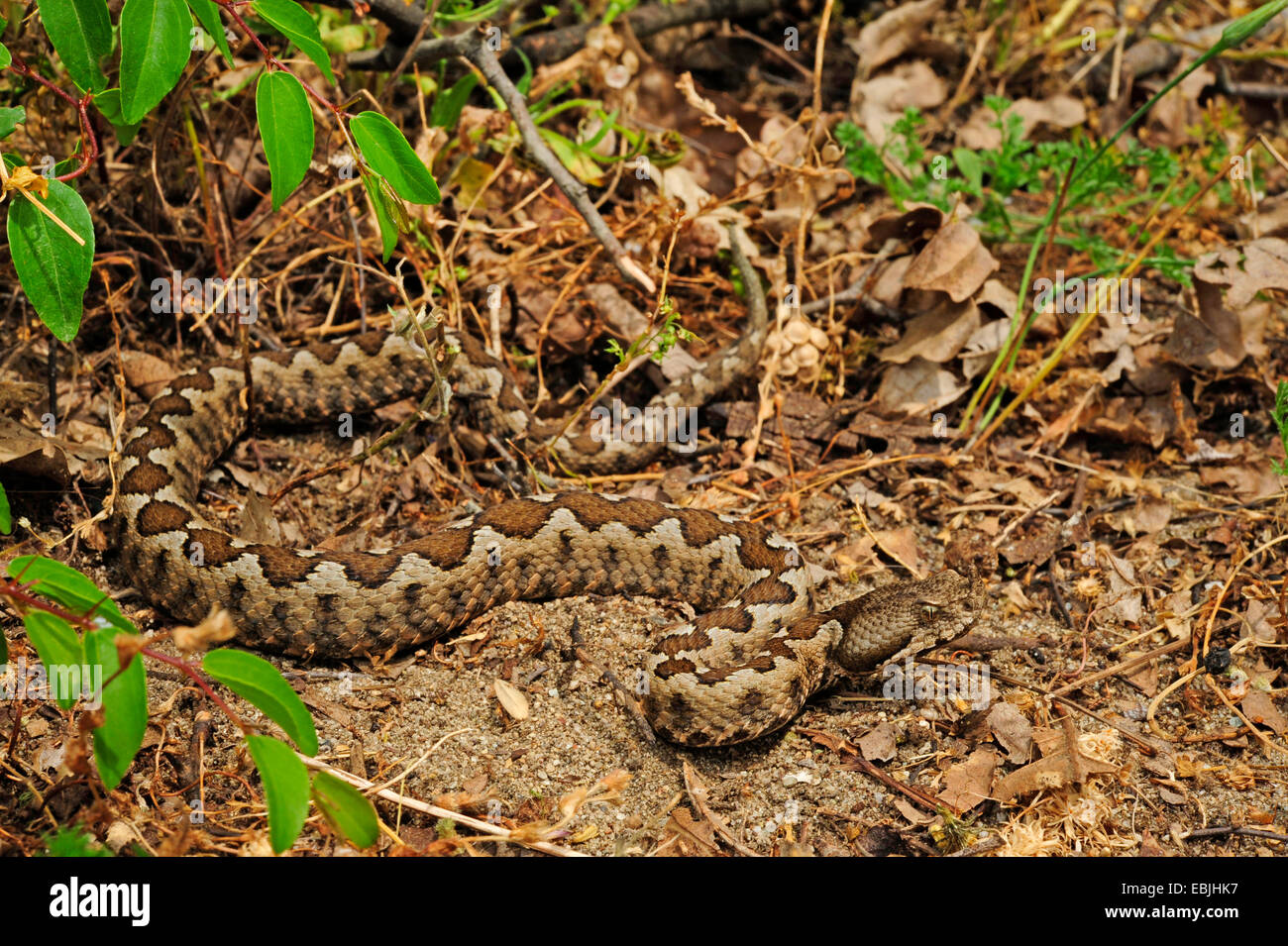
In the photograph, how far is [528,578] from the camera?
205 inches

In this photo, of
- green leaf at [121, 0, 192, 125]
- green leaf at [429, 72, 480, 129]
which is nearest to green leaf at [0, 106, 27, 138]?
green leaf at [121, 0, 192, 125]

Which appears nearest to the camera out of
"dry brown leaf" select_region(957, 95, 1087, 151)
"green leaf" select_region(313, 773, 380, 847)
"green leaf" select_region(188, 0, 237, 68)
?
"green leaf" select_region(313, 773, 380, 847)

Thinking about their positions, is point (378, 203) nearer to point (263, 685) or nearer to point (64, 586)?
point (64, 586)

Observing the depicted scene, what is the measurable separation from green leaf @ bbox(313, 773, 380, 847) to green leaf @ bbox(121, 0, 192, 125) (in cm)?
205

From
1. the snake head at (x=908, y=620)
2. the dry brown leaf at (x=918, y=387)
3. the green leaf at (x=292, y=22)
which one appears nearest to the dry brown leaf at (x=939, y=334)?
the dry brown leaf at (x=918, y=387)

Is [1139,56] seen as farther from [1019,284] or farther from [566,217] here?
[566,217]

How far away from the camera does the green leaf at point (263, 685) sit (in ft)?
8.46

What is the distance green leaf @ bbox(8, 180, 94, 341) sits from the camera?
3328 millimetres

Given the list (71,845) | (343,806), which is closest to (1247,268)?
(343,806)

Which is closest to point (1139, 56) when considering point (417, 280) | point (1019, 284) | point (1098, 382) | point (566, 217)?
point (1019, 284)

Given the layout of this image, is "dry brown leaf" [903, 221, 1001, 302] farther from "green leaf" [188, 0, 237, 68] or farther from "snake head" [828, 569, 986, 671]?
"green leaf" [188, 0, 237, 68]

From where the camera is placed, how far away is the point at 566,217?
6.54 metres

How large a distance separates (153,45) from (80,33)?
1.82 feet

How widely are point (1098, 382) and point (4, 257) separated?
19.0 ft
